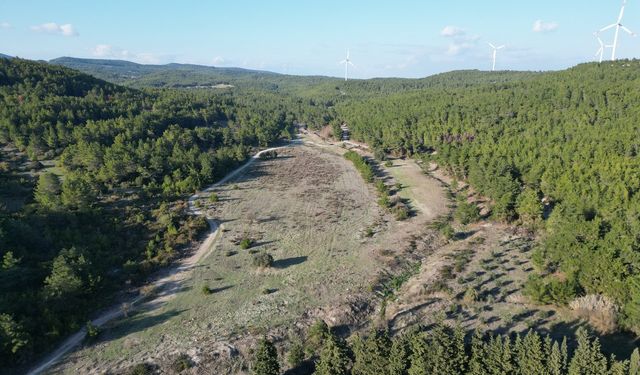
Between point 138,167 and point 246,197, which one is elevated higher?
point 138,167

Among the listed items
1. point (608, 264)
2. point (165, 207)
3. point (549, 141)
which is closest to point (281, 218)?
point (165, 207)

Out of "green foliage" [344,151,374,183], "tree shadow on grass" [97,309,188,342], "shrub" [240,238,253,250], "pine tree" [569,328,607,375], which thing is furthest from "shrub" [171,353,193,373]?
"green foliage" [344,151,374,183]

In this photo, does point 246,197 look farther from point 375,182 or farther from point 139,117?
point 139,117

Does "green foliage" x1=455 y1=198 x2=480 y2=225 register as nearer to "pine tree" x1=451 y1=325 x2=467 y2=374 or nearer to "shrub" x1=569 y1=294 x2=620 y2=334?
"shrub" x1=569 y1=294 x2=620 y2=334

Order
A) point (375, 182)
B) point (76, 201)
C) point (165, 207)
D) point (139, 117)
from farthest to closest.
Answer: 1. point (139, 117)
2. point (375, 182)
3. point (165, 207)
4. point (76, 201)

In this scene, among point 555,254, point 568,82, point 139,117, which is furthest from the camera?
point 568,82

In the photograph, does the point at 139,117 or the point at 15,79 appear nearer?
the point at 139,117

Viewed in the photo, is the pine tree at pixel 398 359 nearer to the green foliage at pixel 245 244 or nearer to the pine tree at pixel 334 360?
the pine tree at pixel 334 360
